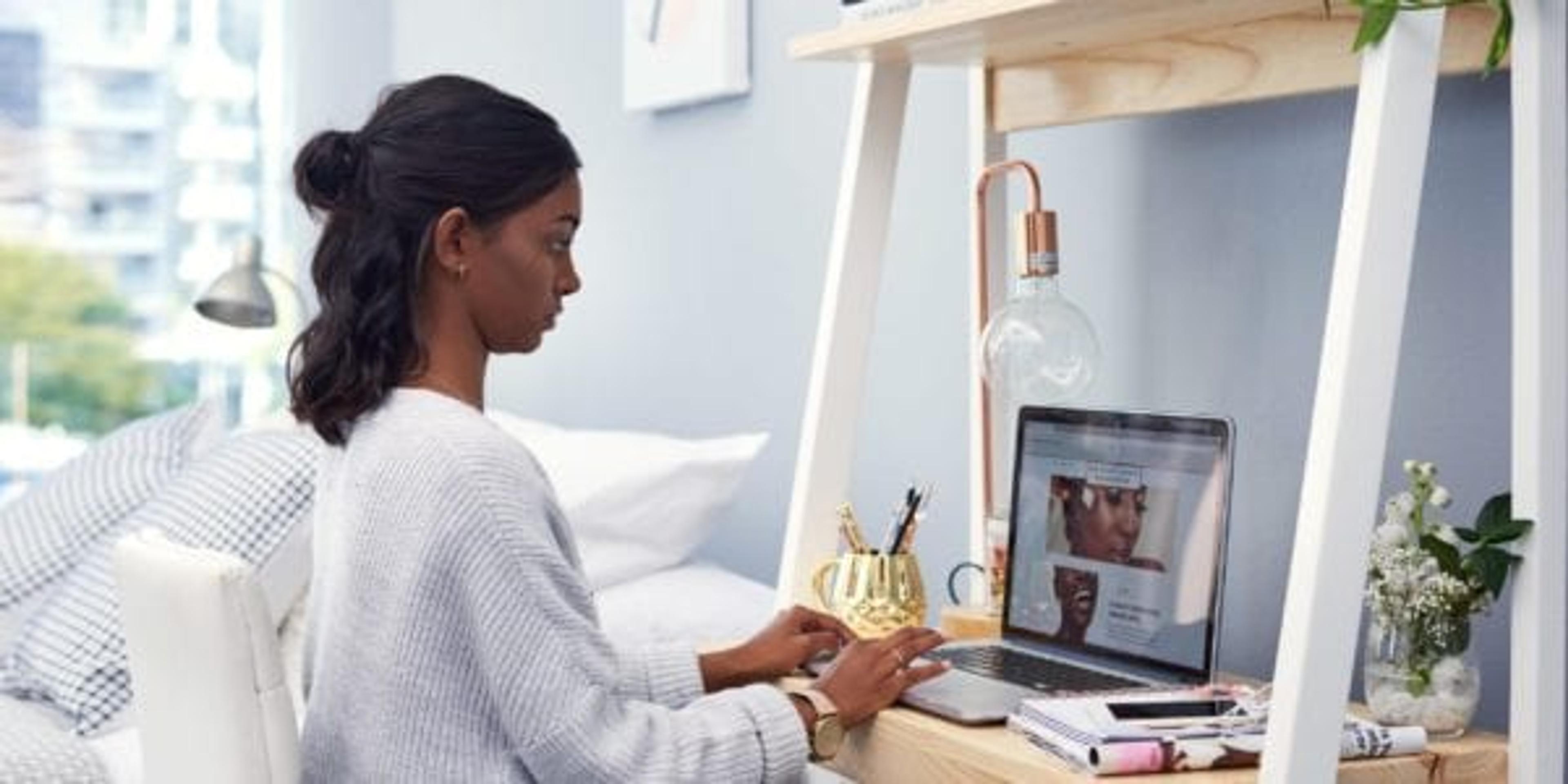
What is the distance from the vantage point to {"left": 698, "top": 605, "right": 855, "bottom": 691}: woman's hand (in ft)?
6.34

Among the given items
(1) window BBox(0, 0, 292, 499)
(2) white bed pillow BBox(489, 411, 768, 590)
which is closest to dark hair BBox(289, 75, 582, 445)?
(2) white bed pillow BBox(489, 411, 768, 590)

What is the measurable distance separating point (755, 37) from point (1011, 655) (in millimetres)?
1156

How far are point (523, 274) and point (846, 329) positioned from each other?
47 centimetres

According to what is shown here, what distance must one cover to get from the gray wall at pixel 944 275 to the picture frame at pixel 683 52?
27 millimetres

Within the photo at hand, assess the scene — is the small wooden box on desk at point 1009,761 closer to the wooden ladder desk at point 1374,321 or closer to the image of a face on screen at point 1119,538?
the wooden ladder desk at point 1374,321

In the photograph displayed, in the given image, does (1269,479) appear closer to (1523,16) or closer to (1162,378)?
(1162,378)

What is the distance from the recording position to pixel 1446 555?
5.41 ft

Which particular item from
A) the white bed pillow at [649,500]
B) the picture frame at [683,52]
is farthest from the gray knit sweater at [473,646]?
the picture frame at [683,52]

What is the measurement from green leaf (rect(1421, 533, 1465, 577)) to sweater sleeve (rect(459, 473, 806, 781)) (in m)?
0.52

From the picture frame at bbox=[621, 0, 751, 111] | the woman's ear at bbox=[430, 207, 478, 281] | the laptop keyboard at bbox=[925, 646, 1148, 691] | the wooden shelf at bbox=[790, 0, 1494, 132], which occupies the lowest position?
the laptop keyboard at bbox=[925, 646, 1148, 691]

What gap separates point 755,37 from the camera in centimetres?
292

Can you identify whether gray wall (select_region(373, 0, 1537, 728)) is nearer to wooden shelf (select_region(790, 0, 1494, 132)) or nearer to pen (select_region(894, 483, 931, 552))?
wooden shelf (select_region(790, 0, 1494, 132))

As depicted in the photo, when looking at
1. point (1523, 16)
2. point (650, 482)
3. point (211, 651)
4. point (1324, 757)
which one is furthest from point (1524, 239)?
point (650, 482)

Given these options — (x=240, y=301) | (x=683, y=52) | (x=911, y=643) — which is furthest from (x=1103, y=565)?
(x=240, y=301)
